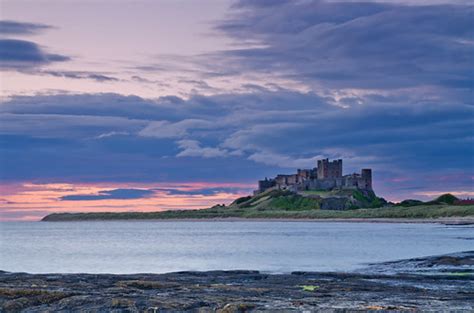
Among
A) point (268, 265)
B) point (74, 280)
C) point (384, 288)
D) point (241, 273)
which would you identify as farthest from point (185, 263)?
point (384, 288)

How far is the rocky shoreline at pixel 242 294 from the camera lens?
1627cm

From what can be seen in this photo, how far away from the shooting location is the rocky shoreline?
1627 centimetres

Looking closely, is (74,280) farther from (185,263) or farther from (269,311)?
(185,263)

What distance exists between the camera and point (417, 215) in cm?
16988

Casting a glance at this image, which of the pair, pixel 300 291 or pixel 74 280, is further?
pixel 74 280

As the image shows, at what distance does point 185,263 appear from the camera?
4956 centimetres

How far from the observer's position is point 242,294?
63.0 ft

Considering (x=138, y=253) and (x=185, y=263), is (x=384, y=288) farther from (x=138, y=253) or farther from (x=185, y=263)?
(x=138, y=253)

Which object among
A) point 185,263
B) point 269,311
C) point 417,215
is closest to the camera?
point 269,311

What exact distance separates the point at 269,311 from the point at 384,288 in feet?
23.7

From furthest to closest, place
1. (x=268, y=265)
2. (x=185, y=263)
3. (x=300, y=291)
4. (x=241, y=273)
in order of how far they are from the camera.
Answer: (x=185, y=263), (x=268, y=265), (x=241, y=273), (x=300, y=291)

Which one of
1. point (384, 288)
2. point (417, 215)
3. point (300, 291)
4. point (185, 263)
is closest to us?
point (300, 291)

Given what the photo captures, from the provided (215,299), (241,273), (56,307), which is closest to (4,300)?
(56,307)

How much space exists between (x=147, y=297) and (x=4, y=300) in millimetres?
3053
